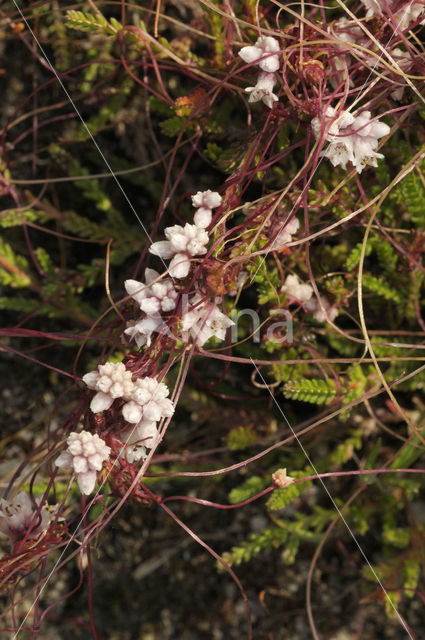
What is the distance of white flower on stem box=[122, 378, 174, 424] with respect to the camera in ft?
3.17

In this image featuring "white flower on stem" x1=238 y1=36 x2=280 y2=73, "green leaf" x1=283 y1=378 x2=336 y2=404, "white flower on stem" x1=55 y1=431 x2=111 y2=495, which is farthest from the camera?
"green leaf" x1=283 y1=378 x2=336 y2=404

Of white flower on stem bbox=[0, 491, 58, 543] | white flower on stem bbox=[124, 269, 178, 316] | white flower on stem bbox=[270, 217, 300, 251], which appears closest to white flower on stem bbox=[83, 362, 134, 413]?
white flower on stem bbox=[124, 269, 178, 316]

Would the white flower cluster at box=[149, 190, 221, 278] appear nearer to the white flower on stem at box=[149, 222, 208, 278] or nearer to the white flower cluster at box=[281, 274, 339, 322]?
the white flower on stem at box=[149, 222, 208, 278]

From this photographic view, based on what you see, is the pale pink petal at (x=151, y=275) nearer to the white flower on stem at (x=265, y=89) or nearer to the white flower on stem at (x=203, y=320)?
the white flower on stem at (x=203, y=320)

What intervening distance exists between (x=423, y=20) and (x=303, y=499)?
104 cm

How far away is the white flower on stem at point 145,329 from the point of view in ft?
3.36

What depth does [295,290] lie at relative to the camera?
1220 millimetres

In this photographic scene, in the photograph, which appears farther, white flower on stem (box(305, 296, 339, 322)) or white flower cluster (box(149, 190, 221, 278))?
white flower on stem (box(305, 296, 339, 322))

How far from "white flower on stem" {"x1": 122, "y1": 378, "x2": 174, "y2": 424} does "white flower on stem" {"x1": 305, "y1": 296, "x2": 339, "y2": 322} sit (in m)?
0.41

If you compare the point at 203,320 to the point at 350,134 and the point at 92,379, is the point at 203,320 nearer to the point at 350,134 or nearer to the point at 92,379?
the point at 92,379

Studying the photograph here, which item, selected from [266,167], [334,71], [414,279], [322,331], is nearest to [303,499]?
[322,331]

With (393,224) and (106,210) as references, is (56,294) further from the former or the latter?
(393,224)

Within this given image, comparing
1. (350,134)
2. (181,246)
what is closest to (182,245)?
(181,246)

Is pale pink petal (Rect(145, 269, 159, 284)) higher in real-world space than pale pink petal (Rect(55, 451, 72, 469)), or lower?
higher
